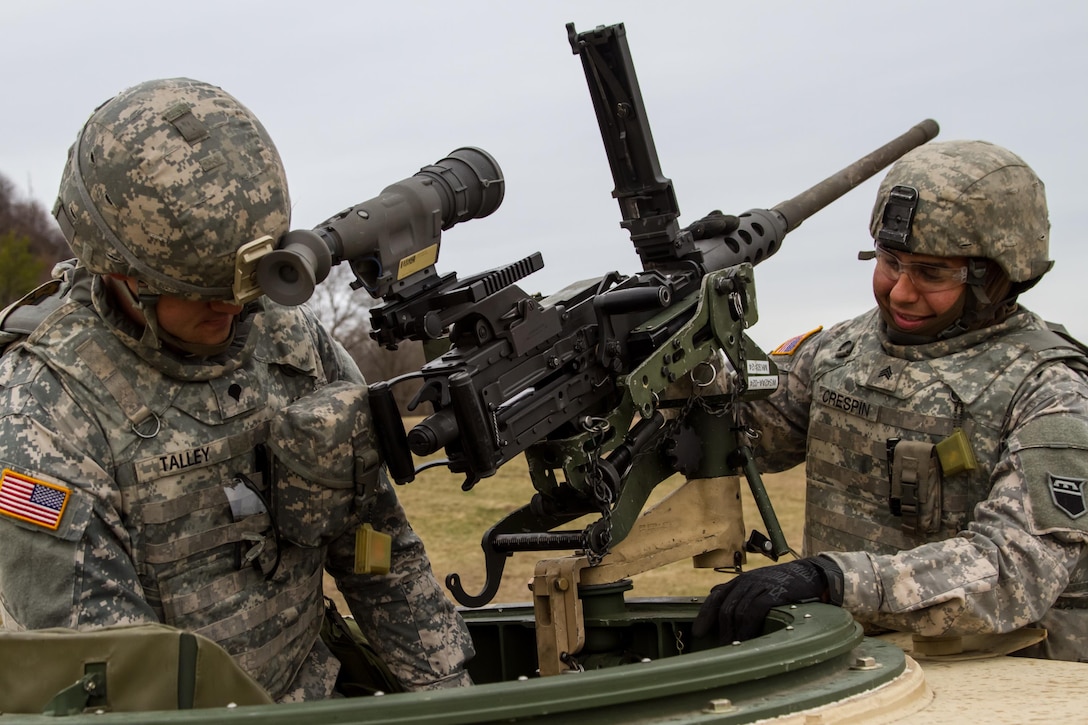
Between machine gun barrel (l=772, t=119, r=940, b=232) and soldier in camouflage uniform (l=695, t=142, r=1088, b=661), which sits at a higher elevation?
machine gun barrel (l=772, t=119, r=940, b=232)

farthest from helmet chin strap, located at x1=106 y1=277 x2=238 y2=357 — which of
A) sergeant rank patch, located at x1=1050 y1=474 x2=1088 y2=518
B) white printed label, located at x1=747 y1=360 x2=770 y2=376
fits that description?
sergeant rank patch, located at x1=1050 y1=474 x2=1088 y2=518

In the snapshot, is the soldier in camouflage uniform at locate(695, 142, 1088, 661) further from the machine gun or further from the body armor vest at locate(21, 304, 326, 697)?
the body armor vest at locate(21, 304, 326, 697)

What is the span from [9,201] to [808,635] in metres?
42.6

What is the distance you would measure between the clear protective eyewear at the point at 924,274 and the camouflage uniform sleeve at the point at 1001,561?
0.59 m

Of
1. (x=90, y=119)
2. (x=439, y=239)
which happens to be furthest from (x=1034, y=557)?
(x=90, y=119)

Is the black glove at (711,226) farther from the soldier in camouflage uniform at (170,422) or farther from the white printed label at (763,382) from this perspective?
the soldier in camouflage uniform at (170,422)

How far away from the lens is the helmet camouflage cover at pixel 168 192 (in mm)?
3531

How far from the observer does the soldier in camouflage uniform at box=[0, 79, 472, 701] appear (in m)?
3.40

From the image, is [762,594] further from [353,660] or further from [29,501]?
[29,501]

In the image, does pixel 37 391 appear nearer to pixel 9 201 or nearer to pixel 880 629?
A: pixel 880 629

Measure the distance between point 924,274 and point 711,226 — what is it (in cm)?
80

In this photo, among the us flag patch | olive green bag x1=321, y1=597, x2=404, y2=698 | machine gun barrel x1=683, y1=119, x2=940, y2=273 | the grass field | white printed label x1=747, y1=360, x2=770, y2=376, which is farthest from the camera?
the grass field

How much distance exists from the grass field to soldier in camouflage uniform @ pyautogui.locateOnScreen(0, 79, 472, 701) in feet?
28.3

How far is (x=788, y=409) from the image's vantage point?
5.18 meters
